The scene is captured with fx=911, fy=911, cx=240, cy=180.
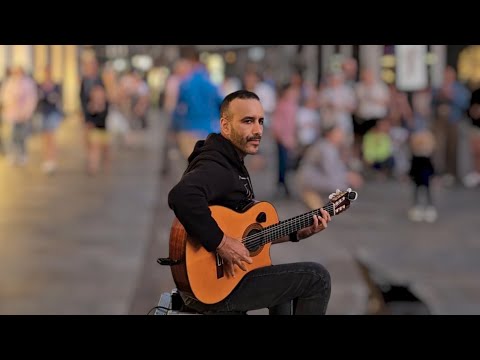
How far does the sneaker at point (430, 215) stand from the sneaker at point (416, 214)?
2.2 inches

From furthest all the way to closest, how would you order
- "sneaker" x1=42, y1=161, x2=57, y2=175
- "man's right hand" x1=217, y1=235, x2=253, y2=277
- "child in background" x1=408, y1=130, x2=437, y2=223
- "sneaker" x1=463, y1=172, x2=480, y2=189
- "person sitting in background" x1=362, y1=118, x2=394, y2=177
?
"sneaker" x1=42, y1=161, x2=57, y2=175 → "person sitting in background" x1=362, y1=118, x2=394, y2=177 → "sneaker" x1=463, y1=172, x2=480, y2=189 → "child in background" x1=408, y1=130, x2=437, y2=223 → "man's right hand" x1=217, y1=235, x2=253, y2=277

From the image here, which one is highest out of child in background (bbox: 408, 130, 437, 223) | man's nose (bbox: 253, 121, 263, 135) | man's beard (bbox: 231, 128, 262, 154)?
child in background (bbox: 408, 130, 437, 223)

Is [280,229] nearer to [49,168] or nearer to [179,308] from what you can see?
[179,308]

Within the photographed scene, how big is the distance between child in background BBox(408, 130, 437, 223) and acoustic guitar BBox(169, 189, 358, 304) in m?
7.71

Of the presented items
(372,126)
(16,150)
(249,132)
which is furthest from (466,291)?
(16,150)

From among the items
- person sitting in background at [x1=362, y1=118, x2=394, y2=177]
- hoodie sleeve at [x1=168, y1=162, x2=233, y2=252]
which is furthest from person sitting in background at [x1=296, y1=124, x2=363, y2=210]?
person sitting in background at [x1=362, y1=118, x2=394, y2=177]

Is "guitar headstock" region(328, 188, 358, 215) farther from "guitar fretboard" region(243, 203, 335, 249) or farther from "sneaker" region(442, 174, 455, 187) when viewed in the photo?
"sneaker" region(442, 174, 455, 187)

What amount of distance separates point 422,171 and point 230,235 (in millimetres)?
8243

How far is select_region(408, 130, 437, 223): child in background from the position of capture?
11.0m

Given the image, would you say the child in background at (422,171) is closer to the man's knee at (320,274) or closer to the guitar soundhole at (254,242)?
the man's knee at (320,274)

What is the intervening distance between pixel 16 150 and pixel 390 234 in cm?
905

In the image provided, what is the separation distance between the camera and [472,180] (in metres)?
14.2

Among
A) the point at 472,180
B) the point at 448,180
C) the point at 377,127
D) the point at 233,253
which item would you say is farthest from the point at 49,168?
the point at 233,253
